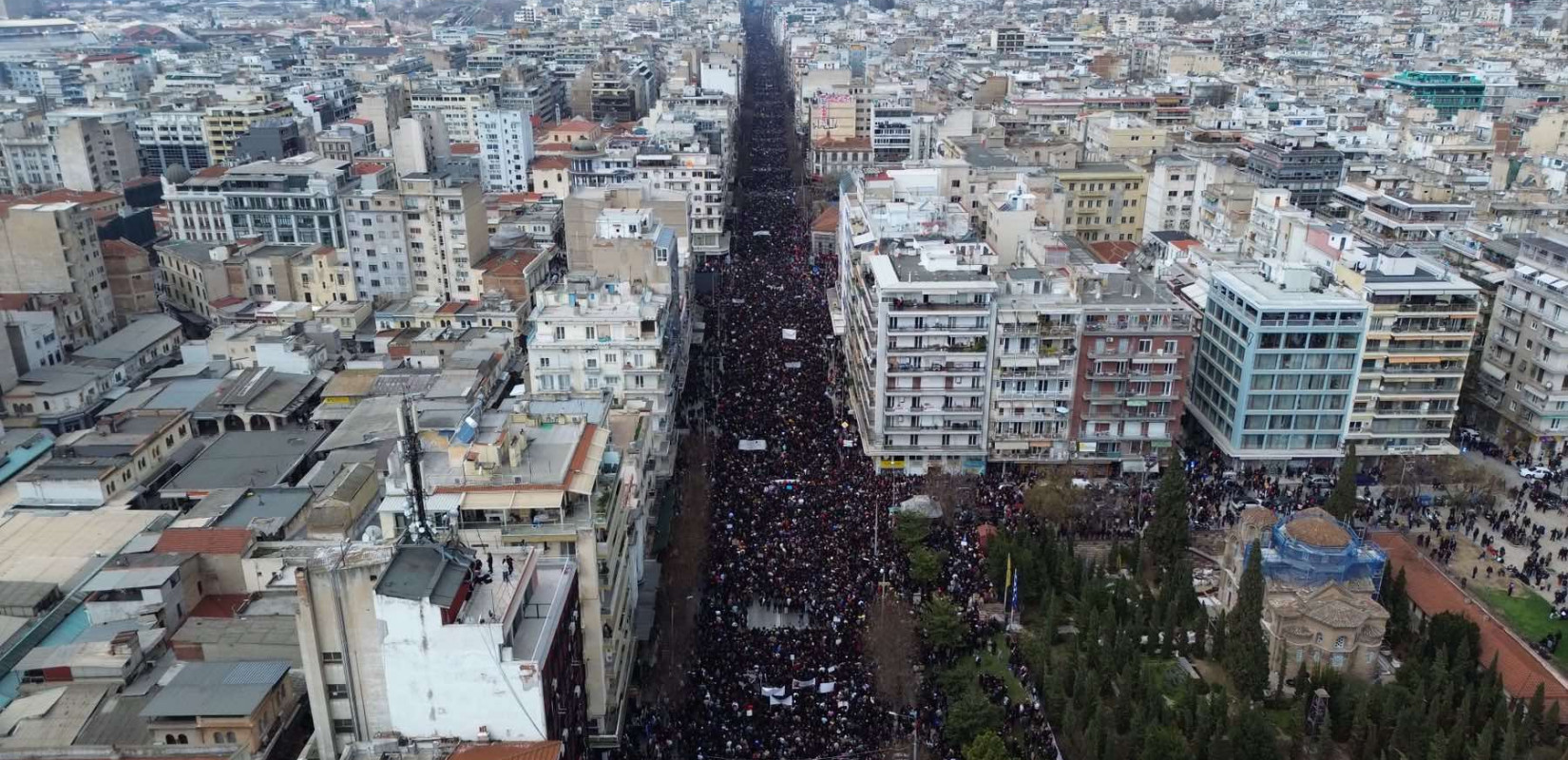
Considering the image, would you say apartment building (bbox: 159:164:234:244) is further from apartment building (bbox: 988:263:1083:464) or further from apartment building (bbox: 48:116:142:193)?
apartment building (bbox: 988:263:1083:464)

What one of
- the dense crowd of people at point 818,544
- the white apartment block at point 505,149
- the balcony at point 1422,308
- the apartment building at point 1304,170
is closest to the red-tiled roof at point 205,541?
the dense crowd of people at point 818,544

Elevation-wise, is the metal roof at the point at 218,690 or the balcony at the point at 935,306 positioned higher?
the balcony at the point at 935,306

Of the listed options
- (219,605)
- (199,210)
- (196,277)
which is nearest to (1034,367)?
(219,605)

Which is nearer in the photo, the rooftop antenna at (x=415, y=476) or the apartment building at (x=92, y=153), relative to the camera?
the rooftop antenna at (x=415, y=476)

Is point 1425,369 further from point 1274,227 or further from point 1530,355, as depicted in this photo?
point 1274,227

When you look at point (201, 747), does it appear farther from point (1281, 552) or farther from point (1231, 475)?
point (1231, 475)

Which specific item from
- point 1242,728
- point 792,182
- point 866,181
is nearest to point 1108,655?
point 1242,728

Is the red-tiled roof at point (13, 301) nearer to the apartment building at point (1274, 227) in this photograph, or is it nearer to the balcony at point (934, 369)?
the balcony at point (934, 369)

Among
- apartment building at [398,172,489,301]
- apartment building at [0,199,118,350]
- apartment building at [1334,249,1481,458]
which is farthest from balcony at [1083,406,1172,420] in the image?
apartment building at [0,199,118,350]
